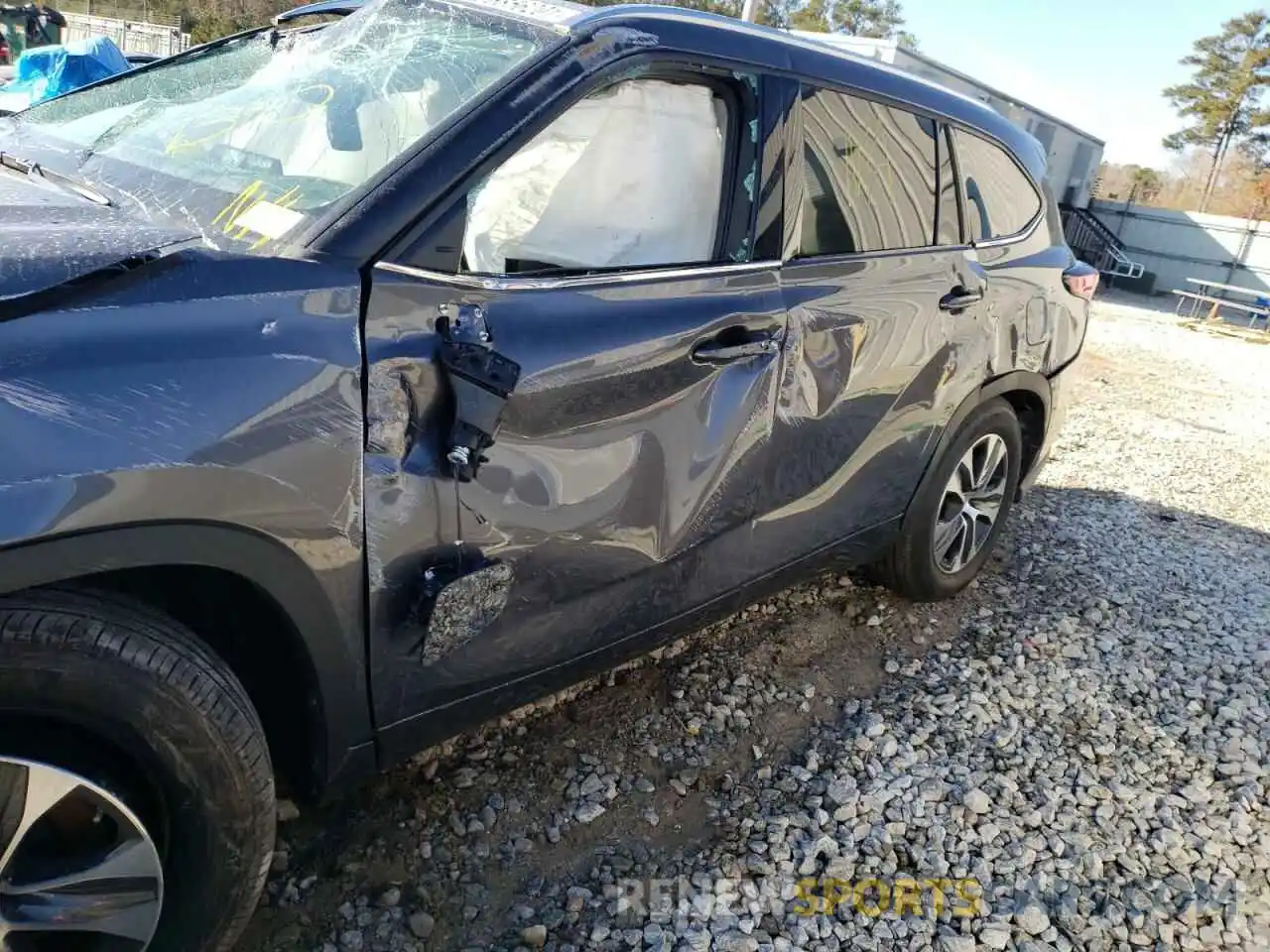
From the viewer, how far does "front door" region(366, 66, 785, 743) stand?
180 centimetres

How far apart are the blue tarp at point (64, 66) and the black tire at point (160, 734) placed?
301 inches

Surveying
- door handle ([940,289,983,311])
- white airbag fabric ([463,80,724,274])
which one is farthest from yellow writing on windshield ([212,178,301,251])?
door handle ([940,289,983,311])

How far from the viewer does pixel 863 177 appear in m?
2.84

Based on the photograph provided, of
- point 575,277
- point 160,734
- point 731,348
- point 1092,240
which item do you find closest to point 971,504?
point 731,348

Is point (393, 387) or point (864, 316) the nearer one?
point (393, 387)

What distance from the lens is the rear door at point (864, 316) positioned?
2.61 metres

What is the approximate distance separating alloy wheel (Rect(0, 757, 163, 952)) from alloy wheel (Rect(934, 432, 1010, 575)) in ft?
9.07

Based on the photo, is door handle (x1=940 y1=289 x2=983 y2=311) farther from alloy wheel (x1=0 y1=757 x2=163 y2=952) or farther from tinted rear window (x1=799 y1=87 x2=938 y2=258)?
alloy wheel (x1=0 y1=757 x2=163 y2=952)

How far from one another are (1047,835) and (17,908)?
242 cm

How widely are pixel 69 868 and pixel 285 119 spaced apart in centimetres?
157

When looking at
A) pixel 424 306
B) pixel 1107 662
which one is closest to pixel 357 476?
pixel 424 306

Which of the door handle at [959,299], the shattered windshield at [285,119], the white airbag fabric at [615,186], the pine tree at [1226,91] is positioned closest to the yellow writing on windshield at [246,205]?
the shattered windshield at [285,119]

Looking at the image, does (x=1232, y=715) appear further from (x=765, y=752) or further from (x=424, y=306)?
(x=424, y=306)

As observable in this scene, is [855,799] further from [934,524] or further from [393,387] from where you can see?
[393,387]
